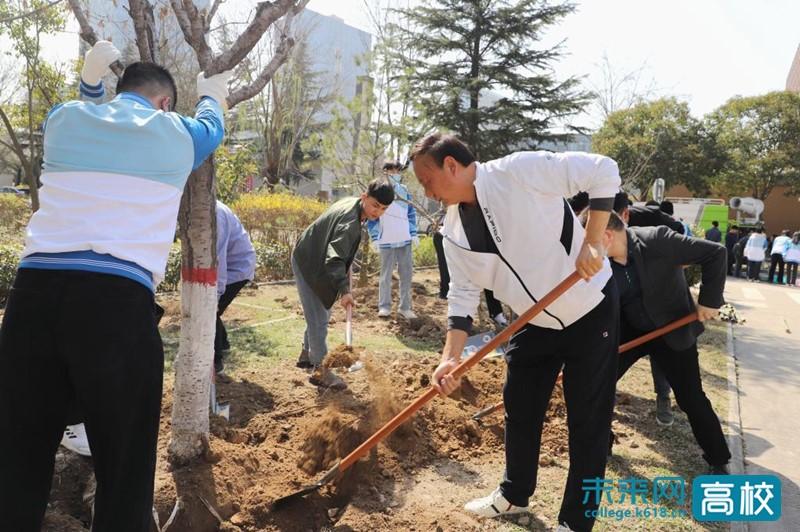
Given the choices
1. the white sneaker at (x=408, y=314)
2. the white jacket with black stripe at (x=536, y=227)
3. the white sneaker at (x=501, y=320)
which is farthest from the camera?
the white sneaker at (x=408, y=314)

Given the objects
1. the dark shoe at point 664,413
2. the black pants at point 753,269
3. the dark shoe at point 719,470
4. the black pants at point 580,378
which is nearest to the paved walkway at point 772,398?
the dark shoe at point 719,470

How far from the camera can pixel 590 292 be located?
2.64 m

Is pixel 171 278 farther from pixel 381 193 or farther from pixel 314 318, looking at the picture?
pixel 381 193

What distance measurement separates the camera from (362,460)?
334cm

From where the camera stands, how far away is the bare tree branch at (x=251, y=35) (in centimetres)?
287

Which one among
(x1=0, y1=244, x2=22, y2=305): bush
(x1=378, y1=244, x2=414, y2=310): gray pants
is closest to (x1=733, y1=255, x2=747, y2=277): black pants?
(x1=378, y1=244, x2=414, y2=310): gray pants

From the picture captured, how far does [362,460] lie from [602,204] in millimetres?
1988

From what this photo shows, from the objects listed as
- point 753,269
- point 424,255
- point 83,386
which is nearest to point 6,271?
point 83,386

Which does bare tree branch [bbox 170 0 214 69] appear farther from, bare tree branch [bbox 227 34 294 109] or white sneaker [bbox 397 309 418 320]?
white sneaker [bbox 397 309 418 320]

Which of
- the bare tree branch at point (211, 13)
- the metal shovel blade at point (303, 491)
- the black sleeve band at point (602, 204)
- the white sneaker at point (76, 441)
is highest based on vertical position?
the bare tree branch at point (211, 13)

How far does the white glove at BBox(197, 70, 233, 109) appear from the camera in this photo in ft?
8.59

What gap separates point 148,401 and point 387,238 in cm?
589

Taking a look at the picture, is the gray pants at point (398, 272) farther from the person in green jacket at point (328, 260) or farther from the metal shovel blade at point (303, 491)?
the metal shovel blade at point (303, 491)

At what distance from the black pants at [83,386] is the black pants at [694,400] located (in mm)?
3117
